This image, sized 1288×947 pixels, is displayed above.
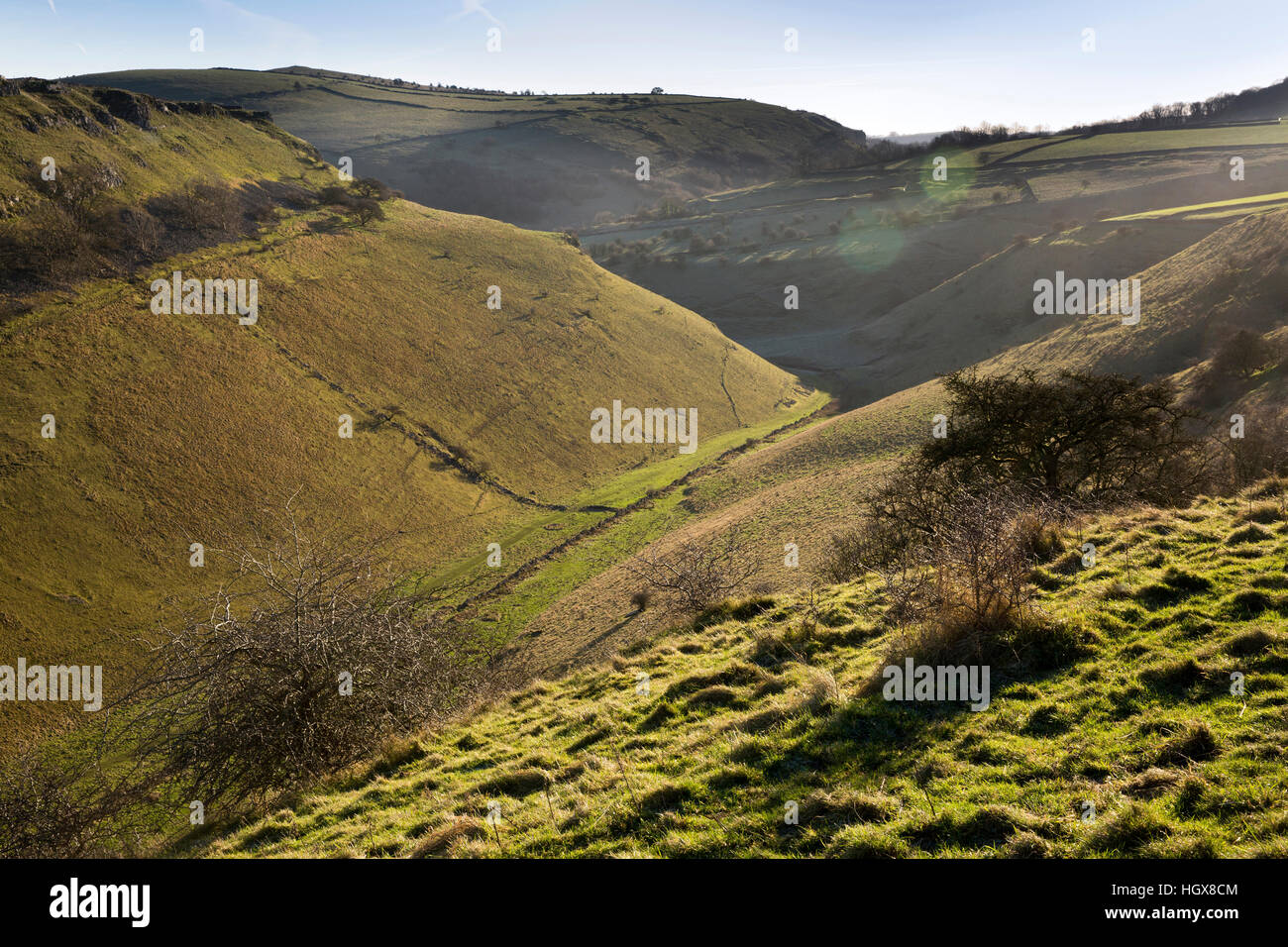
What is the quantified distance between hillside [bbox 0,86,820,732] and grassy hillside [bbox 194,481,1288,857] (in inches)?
870

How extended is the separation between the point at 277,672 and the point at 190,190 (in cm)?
5045

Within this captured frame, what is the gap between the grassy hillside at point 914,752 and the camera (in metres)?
5.82

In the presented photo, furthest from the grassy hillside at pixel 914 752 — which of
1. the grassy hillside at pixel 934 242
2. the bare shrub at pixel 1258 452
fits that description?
the grassy hillside at pixel 934 242


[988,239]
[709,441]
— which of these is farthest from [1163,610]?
[988,239]

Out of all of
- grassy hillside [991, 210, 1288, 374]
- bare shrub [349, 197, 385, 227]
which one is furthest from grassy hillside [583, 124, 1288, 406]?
bare shrub [349, 197, 385, 227]

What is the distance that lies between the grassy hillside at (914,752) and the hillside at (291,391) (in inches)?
870

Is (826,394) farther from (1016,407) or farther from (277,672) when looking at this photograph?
(277,672)

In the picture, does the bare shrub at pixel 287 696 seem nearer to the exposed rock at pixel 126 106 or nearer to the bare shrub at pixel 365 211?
the bare shrub at pixel 365 211

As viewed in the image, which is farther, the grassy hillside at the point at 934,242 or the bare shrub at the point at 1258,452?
the grassy hillside at the point at 934,242

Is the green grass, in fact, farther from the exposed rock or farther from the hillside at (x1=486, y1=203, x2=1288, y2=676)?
the exposed rock

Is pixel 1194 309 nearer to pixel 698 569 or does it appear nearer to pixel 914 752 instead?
pixel 698 569

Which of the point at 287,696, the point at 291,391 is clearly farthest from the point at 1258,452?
the point at 291,391

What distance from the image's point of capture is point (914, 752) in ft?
24.2

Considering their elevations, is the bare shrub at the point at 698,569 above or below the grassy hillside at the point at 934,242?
below
